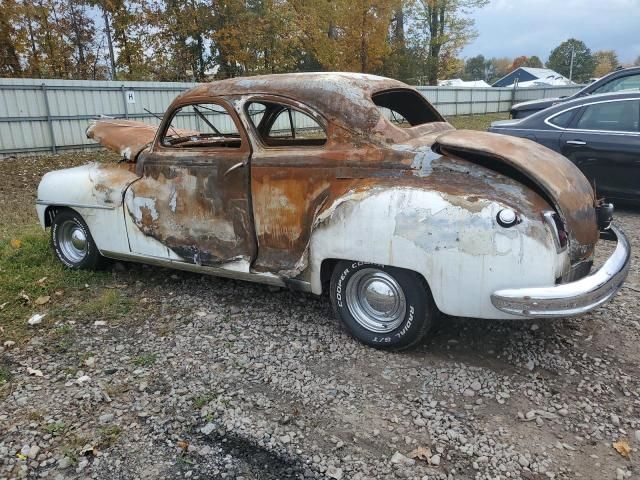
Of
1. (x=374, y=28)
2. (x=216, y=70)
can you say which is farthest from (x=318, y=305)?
(x=216, y=70)

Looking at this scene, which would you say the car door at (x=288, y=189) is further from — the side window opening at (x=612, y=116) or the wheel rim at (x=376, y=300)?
the side window opening at (x=612, y=116)

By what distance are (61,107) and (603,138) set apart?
42.2 feet

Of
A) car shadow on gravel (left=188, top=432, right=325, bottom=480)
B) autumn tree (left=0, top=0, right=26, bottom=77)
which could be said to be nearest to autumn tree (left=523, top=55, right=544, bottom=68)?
autumn tree (left=0, top=0, right=26, bottom=77)

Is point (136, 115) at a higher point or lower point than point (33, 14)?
lower

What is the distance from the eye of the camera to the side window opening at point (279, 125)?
413cm

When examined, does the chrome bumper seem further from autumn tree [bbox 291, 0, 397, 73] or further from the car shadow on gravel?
autumn tree [bbox 291, 0, 397, 73]

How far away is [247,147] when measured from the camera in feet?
12.9

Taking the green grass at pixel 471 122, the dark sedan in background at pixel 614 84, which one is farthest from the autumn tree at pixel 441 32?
the dark sedan in background at pixel 614 84

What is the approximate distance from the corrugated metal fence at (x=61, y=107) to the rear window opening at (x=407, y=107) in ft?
29.4

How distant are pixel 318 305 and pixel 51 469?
228cm

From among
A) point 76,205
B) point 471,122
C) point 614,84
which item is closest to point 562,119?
point 614,84

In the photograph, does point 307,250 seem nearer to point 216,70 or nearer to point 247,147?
point 247,147

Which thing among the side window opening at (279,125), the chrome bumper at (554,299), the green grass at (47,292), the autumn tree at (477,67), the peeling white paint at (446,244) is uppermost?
the autumn tree at (477,67)

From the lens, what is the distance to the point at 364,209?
Result: 3270 millimetres
